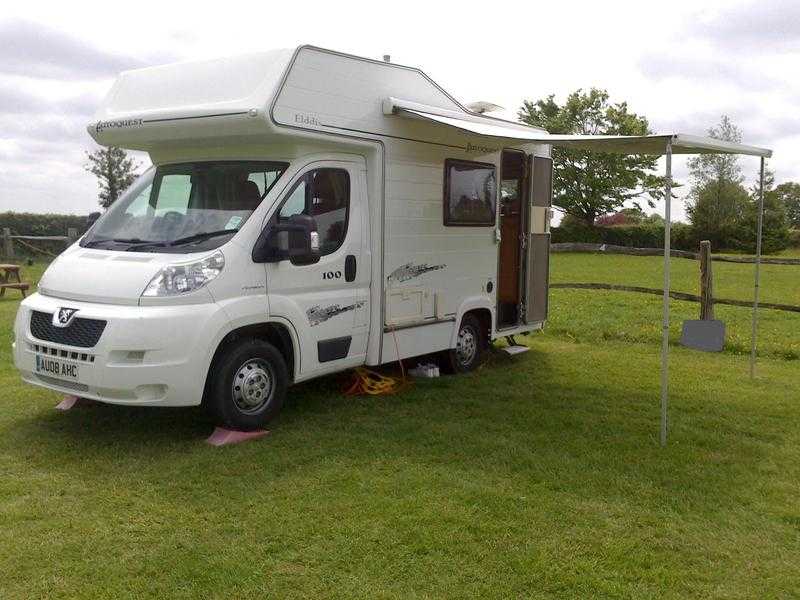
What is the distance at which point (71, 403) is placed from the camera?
6.19 m

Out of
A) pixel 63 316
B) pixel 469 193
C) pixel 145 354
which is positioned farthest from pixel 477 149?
pixel 63 316

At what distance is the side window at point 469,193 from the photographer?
7293 mm

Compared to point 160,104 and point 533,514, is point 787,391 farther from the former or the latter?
point 160,104

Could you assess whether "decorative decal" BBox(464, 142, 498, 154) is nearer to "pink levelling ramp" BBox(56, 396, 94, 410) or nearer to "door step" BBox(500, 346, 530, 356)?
"door step" BBox(500, 346, 530, 356)

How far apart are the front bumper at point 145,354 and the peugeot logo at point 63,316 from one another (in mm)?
53

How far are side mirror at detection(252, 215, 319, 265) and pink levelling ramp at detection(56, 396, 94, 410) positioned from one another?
81.0 inches

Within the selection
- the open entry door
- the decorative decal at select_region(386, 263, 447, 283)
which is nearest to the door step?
the open entry door

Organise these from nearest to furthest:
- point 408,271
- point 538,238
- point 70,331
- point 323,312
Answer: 1. point 70,331
2. point 323,312
3. point 408,271
4. point 538,238

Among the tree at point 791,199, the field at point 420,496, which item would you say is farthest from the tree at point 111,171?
the tree at point 791,199

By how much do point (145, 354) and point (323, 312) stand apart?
1.54 m

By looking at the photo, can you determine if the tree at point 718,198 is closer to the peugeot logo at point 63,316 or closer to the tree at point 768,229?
the tree at point 768,229

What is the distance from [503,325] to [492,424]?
100 inches

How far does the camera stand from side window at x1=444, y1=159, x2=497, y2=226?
729 centimetres

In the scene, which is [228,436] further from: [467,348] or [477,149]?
[477,149]
